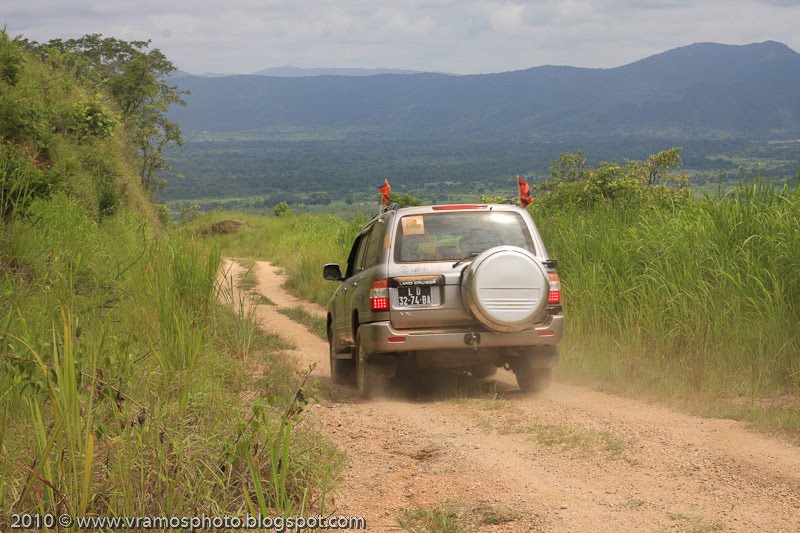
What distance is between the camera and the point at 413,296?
9.04 m

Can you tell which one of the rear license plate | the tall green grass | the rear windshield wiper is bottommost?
the tall green grass

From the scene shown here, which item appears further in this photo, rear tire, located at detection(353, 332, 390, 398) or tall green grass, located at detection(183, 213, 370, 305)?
tall green grass, located at detection(183, 213, 370, 305)

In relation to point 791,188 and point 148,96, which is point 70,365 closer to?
point 791,188

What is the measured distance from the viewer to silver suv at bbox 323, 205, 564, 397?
876 centimetres

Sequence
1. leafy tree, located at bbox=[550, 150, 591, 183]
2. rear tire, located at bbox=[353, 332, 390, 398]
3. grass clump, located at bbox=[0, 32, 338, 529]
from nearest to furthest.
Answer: grass clump, located at bbox=[0, 32, 338, 529] < rear tire, located at bbox=[353, 332, 390, 398] < leafy tree, located at bbox=[550, 150, 591, 183]

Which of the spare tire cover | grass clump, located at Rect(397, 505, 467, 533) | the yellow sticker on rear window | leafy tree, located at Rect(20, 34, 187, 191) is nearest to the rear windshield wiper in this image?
the spare tire cover

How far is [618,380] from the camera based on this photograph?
32.3ft

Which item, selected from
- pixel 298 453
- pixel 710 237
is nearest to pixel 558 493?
pixel 298 453

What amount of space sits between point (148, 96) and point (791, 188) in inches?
1654

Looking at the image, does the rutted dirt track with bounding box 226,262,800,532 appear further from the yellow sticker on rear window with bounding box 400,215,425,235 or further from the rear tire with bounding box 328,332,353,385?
the rear tire with bounding box 328,332,353,385

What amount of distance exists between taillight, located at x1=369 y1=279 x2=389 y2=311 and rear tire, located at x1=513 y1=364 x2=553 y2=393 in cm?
141

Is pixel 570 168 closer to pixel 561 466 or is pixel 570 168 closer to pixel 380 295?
pixel 380 295

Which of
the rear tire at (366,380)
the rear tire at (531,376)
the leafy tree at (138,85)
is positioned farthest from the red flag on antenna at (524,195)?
the leafy tree at (138,85)

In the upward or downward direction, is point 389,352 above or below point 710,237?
below
